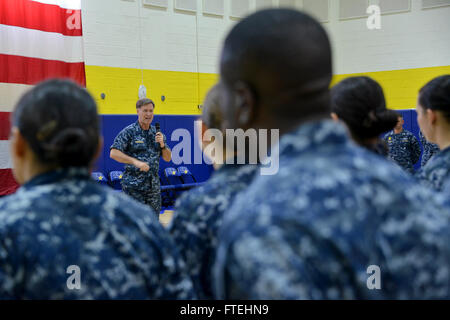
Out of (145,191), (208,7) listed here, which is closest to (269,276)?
(145,191)

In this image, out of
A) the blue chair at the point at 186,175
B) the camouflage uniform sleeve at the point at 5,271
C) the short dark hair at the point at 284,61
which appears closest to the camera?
the short dark hair at the point at 284,61

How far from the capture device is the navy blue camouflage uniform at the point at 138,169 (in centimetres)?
468

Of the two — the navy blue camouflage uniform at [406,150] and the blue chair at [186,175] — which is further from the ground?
the navy blue camouflage uniform at [406,150]

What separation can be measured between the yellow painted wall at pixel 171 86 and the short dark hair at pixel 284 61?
8.10 meters

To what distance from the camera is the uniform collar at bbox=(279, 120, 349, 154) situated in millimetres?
672

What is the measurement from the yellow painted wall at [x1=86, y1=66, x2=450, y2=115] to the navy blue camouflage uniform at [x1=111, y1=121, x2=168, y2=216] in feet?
13.4

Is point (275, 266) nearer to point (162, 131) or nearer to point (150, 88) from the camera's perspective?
point (162, 131)

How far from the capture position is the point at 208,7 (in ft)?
31.7

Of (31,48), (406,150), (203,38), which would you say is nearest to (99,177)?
(31,48)

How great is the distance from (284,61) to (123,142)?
415cm

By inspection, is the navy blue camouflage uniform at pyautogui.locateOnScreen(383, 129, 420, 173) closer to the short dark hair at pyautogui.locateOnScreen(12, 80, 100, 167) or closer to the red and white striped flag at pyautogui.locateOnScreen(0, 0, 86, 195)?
the red and white striped flag at pyautogui.locateOnScreen(0, 0, 86, 195)

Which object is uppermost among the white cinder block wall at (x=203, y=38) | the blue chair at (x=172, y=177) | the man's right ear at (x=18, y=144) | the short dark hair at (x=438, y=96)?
the white cinder block wall at (x=203, y=38)

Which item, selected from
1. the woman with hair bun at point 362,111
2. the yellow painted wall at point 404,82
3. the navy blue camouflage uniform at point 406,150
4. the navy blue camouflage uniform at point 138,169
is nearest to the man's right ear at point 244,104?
the woman with hair bun at point 362,111

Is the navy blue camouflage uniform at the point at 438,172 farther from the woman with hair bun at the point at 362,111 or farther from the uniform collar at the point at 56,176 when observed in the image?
the uniform collar at the point at 56,176
